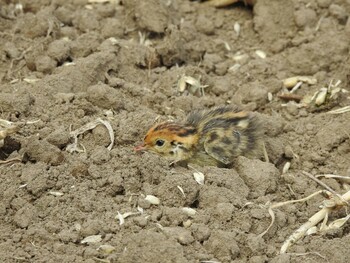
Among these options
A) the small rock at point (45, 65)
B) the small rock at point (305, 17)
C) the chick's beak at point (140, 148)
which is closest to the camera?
the chick's beak at point (140, 148)

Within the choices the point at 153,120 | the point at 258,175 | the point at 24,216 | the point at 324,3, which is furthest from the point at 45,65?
the point at 324,3

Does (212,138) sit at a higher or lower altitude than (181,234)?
lower

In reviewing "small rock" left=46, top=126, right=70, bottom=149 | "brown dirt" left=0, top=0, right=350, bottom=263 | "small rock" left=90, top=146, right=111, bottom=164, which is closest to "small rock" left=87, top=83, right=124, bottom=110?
"brown dirt" left=0, top=0, right=350, bottom=263

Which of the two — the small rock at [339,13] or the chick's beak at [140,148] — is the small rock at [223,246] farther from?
the small rock at [339,13]

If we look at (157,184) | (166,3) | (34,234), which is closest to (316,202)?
(157,184)

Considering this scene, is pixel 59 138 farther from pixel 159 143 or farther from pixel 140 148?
pixel 159 143

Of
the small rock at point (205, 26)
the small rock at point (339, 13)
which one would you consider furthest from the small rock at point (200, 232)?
the small rock at point (339, 13)

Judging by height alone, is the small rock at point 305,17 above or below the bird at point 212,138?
above
